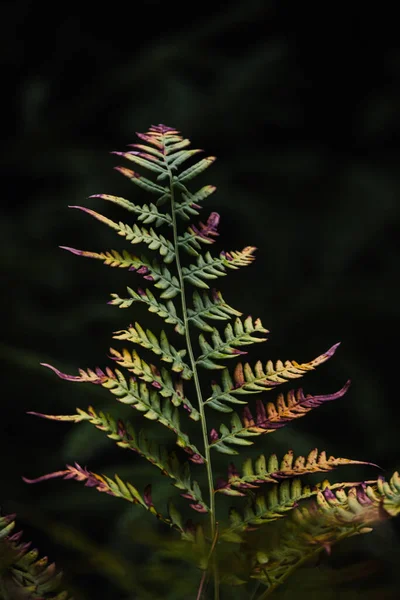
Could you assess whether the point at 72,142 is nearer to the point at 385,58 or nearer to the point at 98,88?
the point at 98,88

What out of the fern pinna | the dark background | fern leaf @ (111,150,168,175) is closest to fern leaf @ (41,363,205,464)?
the fern pinna

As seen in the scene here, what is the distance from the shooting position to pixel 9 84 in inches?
81.1

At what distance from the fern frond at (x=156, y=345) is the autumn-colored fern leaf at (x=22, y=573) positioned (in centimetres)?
9

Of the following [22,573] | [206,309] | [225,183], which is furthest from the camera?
[225,183]

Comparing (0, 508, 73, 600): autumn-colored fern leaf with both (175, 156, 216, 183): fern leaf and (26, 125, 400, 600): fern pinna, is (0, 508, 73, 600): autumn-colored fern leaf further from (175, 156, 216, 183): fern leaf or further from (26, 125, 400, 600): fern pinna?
(175, 156, 216, 183): fern leaf

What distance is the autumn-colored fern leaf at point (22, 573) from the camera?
0.78ft

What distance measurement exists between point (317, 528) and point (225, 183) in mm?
1540

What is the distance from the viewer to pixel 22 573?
252 millimetres

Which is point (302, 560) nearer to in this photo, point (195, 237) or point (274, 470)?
point (274, 470)

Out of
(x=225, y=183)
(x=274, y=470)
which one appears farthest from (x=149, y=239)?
(x=225, y=183)

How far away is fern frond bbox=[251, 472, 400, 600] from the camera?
0.25 metres

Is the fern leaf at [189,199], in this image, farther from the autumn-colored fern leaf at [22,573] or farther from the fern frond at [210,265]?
the autumn-colored fern leaf at [22,573]

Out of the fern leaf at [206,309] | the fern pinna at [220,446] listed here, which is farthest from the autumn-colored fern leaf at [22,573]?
the fern leaf at [206,309]

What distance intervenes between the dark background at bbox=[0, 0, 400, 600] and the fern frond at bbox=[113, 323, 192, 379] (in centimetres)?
98
